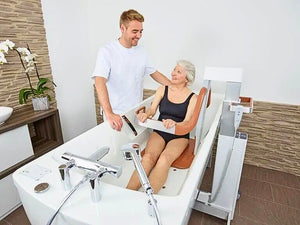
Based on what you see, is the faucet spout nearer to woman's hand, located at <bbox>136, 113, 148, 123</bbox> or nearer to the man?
the man

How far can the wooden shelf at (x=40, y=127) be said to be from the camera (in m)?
1.77

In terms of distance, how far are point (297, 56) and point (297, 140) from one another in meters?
0.80

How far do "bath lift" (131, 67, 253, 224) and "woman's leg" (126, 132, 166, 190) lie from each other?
17cm

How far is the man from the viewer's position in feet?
4.91

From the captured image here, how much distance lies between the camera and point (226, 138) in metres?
1.36

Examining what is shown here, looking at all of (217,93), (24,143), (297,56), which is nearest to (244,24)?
(297,56)

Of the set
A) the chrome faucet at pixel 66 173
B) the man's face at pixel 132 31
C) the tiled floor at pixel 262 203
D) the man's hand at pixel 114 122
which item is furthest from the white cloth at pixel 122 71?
the tiled floor at pixel 262 203

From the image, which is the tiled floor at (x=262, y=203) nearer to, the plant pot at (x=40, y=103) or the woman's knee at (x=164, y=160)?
the woman's knee at (x=164, y=160)

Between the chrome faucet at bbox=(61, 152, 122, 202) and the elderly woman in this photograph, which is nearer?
the chrome faucet at bbox=(61, 152, 122, 202)

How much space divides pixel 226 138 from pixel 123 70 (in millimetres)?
970

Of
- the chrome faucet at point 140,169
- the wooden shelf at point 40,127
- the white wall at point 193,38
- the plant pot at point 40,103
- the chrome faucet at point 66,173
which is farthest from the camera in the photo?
the plant pot at point 40,103

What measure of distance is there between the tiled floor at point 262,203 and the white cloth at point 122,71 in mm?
1084

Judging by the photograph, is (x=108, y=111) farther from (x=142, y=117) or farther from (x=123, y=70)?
(x=123, y=70)

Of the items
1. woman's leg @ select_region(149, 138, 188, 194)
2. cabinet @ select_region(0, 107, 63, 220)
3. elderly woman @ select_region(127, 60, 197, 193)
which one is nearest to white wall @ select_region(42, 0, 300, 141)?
cabinet @ select_region(0, 107, 63, 220)
